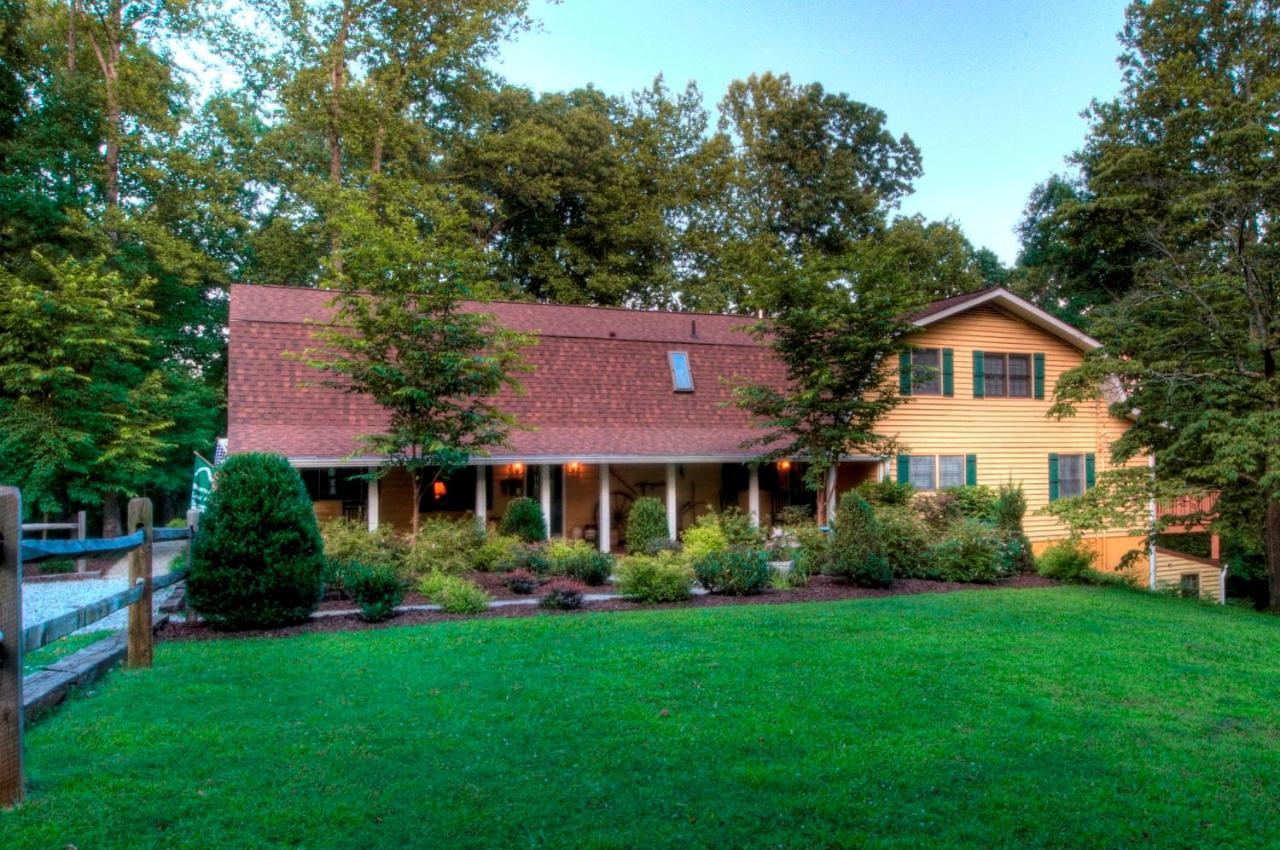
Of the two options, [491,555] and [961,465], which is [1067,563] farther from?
[491,555]

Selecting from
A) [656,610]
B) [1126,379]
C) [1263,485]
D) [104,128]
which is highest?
[104,128]

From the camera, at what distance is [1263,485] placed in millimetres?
10289

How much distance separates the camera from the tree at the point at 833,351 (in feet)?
47.0

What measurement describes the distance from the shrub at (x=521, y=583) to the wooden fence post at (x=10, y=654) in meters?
6.81

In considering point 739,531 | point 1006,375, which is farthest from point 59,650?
point 1006,375

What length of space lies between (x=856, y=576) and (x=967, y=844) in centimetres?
785

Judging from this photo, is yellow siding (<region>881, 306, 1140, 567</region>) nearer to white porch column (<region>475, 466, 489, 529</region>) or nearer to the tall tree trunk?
the tall tree trunk

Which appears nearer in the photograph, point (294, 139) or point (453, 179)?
point (294, 139)

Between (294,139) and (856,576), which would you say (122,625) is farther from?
(294,139)

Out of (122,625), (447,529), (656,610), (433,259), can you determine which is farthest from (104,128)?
(656,610)

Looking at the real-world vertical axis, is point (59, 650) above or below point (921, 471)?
below

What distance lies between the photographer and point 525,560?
11.8 m

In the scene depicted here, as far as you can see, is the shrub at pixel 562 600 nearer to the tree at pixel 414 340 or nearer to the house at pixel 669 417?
the tree at pixel 414 340

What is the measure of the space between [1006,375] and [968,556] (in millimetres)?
8240
